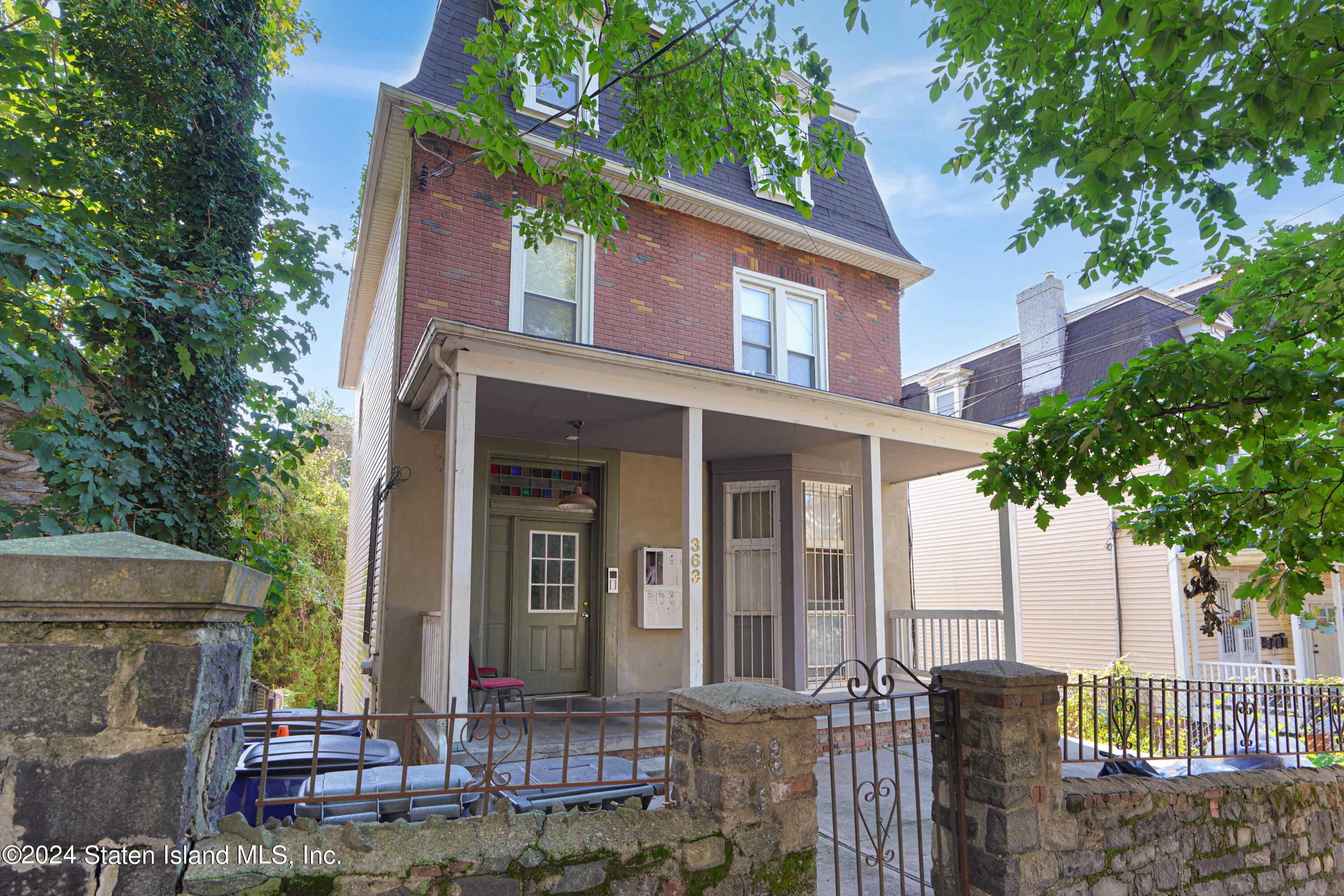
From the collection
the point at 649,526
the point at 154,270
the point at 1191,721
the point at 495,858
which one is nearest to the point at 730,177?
the point at 649,526

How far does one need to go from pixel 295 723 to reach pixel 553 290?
5.96 meters

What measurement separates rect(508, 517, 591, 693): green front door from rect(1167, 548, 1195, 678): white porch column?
32.6 feet

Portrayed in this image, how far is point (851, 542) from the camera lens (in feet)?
28.7

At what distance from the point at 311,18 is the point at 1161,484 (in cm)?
1063

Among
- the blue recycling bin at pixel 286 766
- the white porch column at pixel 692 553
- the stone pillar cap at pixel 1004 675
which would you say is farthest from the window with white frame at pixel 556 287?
the stone pillar cap at pixel 1004 675

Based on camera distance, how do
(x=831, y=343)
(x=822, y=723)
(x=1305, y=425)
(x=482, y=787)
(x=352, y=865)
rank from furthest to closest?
(x=831, y=343) < (x=822, y=723) < (x=1305, y=425) < (x=482, y=787) < (x=352, y=865)

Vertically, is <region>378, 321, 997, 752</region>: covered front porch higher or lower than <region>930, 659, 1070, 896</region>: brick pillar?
higher

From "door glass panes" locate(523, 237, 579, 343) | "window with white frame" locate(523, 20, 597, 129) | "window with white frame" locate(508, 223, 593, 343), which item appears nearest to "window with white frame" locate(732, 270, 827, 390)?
"window with white frame" locate(508, 223, 593, 343)

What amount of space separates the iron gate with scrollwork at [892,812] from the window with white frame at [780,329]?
4.65m

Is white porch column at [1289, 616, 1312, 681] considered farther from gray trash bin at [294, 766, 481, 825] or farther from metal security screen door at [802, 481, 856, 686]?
gray trash bin at [294, 766, 481, 825]

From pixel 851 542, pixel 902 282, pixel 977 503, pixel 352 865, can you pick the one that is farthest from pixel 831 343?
pixel 352 865

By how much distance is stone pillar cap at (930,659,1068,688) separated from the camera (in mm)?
3391

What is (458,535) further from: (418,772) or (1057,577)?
(1057,577)

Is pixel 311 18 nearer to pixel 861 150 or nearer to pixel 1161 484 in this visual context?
pixel 861 150
